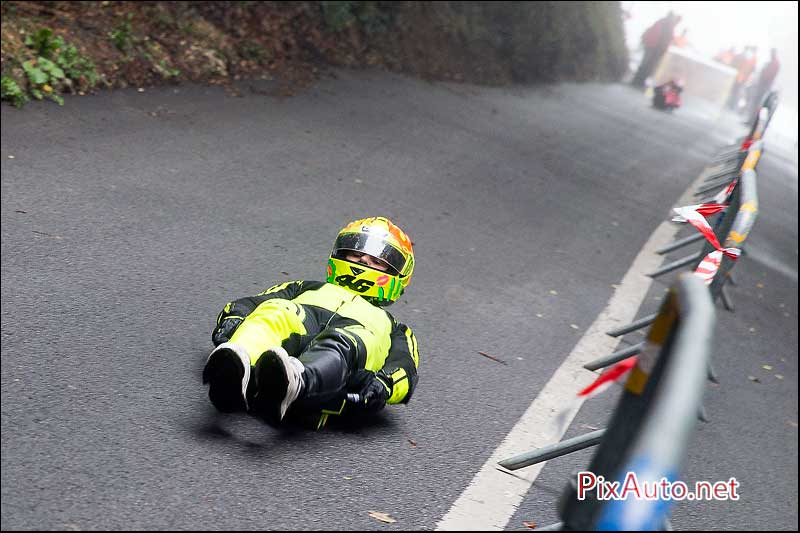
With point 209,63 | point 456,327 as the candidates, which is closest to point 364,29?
point 209,63

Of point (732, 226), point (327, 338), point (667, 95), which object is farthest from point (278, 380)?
point (667, 95)

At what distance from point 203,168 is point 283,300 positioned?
3853 millimetres

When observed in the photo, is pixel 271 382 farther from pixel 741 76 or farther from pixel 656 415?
pixel 741 76

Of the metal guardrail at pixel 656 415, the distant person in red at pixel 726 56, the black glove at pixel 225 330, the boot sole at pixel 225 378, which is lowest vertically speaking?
the distant person in red at pixel 726 56

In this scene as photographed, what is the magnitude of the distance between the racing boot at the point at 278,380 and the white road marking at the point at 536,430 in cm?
76

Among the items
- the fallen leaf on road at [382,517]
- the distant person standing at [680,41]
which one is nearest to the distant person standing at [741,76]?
the distant person standing at [680,41]

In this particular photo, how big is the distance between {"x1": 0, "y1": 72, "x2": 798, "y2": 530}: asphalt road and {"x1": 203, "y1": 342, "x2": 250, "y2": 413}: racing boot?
0.50ft

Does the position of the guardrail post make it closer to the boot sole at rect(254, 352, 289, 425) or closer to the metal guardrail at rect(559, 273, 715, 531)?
the boot sole at rect(254, 352, 289, 425)

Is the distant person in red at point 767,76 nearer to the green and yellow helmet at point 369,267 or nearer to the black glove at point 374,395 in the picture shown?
the green and yellow helmet at point 369,267

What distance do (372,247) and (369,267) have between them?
0.32ft

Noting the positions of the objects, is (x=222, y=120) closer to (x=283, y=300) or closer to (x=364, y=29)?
(x=283, y=300)

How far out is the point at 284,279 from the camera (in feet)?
20.7

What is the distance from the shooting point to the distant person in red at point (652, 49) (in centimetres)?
3238

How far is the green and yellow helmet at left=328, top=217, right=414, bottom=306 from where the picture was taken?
15.6 ft
